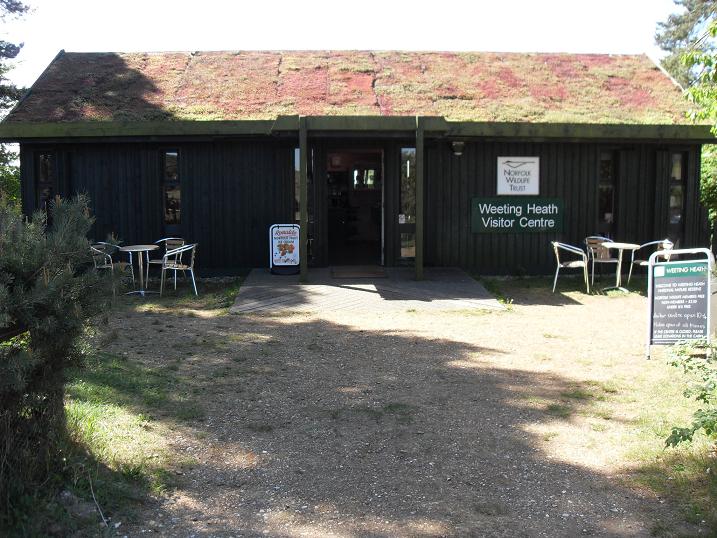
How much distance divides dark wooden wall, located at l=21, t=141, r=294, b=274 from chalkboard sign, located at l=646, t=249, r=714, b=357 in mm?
7119

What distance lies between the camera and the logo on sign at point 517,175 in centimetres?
1280

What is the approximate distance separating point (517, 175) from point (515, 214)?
70cm

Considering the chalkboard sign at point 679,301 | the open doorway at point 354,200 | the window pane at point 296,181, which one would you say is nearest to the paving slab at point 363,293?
the window pane at point 296,181

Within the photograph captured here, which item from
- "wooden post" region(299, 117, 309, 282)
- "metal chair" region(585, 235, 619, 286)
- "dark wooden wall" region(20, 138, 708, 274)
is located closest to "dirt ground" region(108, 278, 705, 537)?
Answer: "wooden post" region(299, 117, 309, 282)

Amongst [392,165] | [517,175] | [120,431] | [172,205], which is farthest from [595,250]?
[120,431]

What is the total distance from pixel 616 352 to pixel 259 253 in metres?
7.09

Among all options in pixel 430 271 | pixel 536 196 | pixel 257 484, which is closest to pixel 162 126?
pixel 430 271

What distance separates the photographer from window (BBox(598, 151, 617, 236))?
13148 millimetres

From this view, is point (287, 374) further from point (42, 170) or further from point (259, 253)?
point (42, 170)

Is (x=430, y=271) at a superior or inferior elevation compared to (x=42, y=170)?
inferior

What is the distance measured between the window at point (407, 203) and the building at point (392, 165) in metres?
0.03

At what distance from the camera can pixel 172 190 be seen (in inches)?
498

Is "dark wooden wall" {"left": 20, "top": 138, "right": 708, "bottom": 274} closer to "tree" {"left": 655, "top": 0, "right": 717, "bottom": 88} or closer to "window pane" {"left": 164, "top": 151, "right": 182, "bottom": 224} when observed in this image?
"window pane" {"left": 164, "top": 151, "right": 182, "bottom": 224}

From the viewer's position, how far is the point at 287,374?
6438 mm
